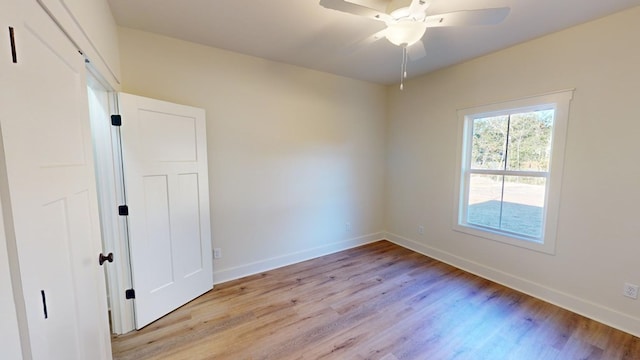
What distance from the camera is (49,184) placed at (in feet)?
2.95

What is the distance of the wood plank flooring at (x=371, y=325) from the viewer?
1922mm

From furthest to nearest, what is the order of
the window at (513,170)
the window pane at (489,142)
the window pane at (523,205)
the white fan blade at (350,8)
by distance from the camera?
the window pane at (489,142)
the window pane at (523,205)
the window at (513,170)
the white fan blade at (350,8)

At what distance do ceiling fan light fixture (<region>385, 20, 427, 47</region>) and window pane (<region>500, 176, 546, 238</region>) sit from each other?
2.08 m

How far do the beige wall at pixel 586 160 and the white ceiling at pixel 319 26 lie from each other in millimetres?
189

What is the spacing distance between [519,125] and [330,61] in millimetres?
2253

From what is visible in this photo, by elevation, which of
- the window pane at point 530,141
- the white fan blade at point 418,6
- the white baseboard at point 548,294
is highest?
the white fan blade at point 418,6

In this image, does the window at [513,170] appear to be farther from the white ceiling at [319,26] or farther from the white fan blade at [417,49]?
the white fan blade at [417,49]

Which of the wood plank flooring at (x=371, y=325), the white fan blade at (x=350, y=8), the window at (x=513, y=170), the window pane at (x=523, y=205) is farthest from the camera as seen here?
the window pane at (x=523, y=205)

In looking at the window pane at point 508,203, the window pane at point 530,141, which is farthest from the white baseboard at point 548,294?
the window pane at point 530,141

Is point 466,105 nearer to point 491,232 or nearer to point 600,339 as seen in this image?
point 491,232

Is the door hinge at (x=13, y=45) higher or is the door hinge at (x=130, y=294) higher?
the door hinge at (x=13, y=45)

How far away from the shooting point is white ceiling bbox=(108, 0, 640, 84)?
1.95 meters

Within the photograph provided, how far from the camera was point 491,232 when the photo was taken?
3.01 meters

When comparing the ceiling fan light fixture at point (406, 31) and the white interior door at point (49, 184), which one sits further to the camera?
the ceiling fan light fixture at point (406, 31)
